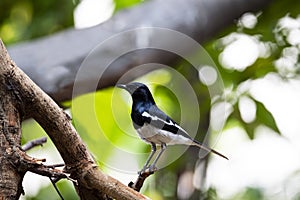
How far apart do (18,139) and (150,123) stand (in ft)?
→ 0.49

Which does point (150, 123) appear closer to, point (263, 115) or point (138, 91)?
point (138, 91)

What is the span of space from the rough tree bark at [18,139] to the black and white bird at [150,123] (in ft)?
0.25

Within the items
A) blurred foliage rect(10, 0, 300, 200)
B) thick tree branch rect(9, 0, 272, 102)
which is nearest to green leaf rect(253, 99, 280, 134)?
blurred foliage rect(10, 0, 300, 200)

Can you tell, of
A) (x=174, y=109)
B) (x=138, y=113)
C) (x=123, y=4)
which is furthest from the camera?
(x=123, y=4)

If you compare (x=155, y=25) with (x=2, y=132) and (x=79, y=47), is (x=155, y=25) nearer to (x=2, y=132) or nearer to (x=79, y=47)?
(x=79, y=47)

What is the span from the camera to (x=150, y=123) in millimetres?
528

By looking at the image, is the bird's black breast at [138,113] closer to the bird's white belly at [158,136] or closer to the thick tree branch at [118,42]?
the bird's white belly at [158,136]

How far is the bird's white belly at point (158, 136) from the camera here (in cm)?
52

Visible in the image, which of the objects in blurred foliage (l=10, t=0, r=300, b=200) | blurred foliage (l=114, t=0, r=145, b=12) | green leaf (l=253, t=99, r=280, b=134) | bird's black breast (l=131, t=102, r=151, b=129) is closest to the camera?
bird's black breast (l=131, t=102, r=151, b=129)

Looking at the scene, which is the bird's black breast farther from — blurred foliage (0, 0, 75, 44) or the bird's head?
blurred foliage (0, 0, 75, 44)

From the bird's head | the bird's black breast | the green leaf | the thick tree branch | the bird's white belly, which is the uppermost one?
the bird's head

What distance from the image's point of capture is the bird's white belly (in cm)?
52

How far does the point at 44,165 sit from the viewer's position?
60 centimetres

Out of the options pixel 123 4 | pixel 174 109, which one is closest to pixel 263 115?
pixel 174 109
